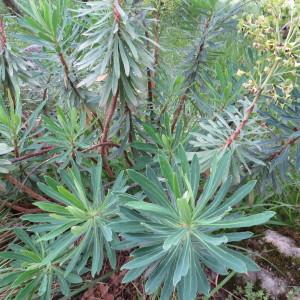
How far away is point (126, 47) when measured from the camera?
5.58 ft

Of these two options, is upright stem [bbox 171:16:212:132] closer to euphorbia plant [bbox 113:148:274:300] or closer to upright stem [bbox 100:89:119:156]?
upright stem [bbox 100:89:119:156]

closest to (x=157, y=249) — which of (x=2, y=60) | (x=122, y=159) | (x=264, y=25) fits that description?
(x=264, y=25)

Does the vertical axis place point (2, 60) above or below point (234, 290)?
above

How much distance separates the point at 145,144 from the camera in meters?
1.91

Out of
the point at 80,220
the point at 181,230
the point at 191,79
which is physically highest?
the point at 191,79

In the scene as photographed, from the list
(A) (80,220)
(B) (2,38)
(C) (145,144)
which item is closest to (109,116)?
(C) (145,144)

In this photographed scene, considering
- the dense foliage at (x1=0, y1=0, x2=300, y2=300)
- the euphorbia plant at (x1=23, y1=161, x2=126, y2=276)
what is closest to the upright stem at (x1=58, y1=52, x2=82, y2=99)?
the dense foliage at (x1=0, y1=0, x2=300, y2=300)

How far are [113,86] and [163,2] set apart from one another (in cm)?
56

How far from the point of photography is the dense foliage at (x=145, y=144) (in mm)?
1324

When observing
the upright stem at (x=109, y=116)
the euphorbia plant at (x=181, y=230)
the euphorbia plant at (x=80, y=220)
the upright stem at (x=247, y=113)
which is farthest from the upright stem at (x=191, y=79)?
the euphorbia plant at (x=181, y=230)

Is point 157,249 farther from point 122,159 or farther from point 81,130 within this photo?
point 122,159

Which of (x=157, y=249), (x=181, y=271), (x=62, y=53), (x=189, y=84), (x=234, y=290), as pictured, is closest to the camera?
(x=181, y=271)

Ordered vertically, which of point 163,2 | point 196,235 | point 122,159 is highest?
point 163,2

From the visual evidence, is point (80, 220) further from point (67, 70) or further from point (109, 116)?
point (67, 70)
